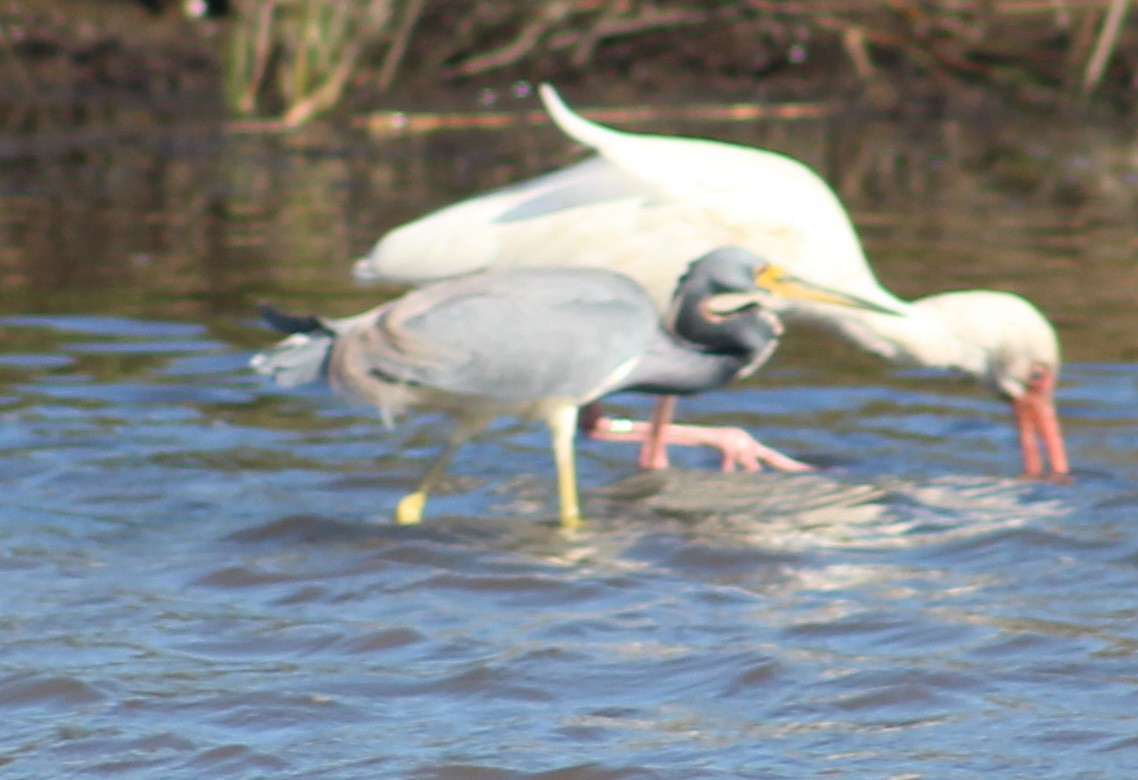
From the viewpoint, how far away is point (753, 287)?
20.0ft

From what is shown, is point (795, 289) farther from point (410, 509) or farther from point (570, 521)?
point (410, 509)

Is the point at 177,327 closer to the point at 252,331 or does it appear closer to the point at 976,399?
the point at 252,331

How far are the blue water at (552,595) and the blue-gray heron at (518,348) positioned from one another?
331 millimetres

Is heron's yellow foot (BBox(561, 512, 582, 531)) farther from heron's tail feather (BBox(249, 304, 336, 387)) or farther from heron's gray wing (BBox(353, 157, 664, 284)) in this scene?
heron's gray wing (BBox(353, 157, 664, 284))

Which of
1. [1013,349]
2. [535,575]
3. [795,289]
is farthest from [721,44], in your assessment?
[535,575]

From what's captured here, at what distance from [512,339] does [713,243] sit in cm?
118

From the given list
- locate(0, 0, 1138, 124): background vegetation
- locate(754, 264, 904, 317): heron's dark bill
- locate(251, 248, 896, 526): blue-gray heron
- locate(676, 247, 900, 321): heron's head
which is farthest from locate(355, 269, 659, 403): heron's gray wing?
locate(0, 0, 1138, 124): background vegetation

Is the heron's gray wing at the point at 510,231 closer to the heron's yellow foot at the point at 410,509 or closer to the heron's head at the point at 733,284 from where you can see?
the heron's head at the point at 733,284

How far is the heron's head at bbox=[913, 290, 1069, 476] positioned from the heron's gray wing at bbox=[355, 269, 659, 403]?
145 cm

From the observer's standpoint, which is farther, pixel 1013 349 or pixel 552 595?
pixel 1013 349

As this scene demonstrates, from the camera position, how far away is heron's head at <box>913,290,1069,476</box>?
269 inches

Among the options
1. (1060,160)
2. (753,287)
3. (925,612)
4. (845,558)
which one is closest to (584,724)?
(925,612)

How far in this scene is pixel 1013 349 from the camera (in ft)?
22.6

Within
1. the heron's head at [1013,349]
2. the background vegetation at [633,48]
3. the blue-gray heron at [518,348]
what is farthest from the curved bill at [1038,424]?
the background vegetation at [633,48]
